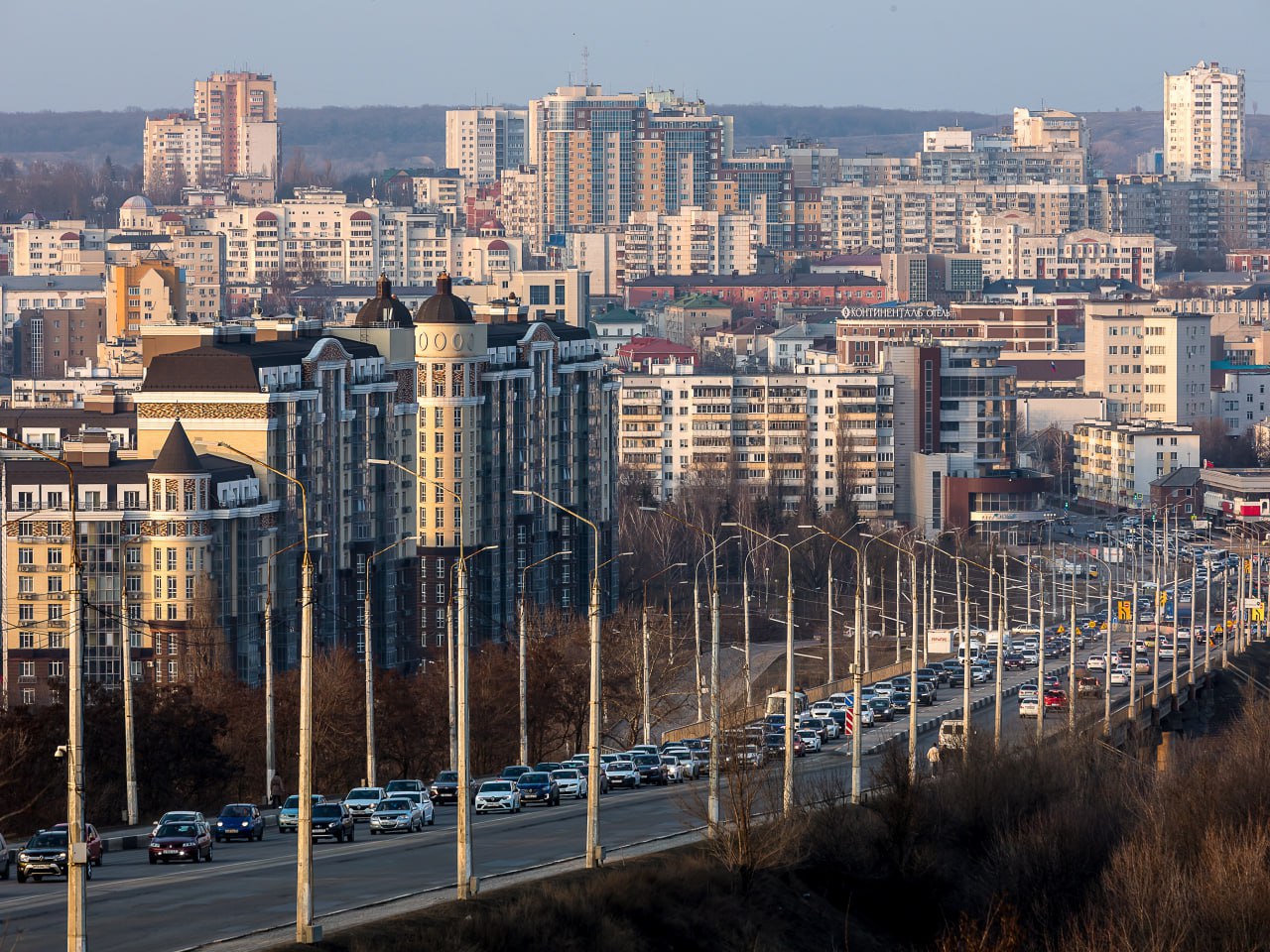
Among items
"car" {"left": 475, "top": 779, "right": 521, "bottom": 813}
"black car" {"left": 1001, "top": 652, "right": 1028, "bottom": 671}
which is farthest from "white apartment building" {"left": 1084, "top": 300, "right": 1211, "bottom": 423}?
"car" {"left": 475, "top": 779, "right": 521, "bottom": 813}

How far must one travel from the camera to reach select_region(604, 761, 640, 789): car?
196 ft

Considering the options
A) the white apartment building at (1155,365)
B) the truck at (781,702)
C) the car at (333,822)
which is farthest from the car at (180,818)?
the white apartment building at (1155,365)

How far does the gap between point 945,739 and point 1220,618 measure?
2614 inches

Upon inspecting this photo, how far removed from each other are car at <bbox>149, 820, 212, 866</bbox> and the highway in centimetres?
26

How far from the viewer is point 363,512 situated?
98.6m

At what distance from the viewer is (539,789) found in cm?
5478

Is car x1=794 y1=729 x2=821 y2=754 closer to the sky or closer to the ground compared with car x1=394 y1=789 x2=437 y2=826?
closer to the ground

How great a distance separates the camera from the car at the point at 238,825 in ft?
157

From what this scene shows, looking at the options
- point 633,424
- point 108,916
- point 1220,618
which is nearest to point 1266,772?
point 108,916

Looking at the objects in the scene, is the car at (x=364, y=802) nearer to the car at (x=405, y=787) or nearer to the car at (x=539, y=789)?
the car at (x=405, y=787)

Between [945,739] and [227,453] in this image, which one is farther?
[227,453]

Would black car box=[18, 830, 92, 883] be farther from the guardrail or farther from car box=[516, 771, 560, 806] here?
the guardrail

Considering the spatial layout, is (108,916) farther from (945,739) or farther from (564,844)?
(945,739)

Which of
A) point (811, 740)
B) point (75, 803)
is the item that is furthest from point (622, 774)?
point (75, 803)
